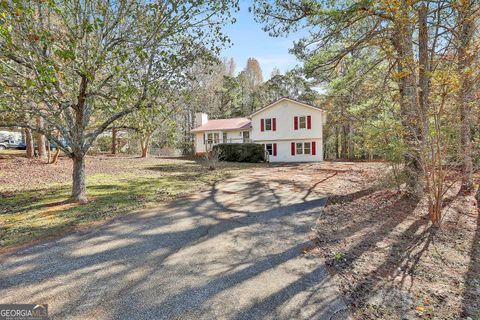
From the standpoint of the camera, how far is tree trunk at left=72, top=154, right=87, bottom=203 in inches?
272

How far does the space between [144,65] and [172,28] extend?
125 centimetres

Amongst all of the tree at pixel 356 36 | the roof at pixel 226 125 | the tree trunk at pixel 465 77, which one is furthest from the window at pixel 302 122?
the tree trunk at pixel 465 77

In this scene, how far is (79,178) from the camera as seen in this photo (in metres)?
6.98

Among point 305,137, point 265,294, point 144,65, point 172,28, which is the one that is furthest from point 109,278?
point 305,137

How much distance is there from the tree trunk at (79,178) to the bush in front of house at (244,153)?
1514 cm

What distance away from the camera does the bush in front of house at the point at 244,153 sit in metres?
22.1

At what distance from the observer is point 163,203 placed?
7.31 m

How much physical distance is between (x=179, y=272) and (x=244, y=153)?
18788 mm

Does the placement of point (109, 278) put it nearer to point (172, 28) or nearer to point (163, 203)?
point (163, 203)

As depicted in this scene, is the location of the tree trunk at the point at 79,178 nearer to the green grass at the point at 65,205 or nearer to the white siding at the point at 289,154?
the green grass at the point at 65,205

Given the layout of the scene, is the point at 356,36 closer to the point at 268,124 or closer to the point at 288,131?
the point at 288,131

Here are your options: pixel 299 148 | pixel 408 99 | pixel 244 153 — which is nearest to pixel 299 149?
pixel 299 148

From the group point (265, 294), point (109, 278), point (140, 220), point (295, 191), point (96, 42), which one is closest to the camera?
point (265, 294)

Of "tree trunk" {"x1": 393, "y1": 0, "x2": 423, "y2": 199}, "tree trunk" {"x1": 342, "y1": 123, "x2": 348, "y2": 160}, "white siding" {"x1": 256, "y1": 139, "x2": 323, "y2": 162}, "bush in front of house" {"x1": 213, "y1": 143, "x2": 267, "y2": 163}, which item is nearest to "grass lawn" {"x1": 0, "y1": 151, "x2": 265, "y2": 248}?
"tree trunk" {"x1": 393, "y1": 0, "x2": 423, "y2": 199}
